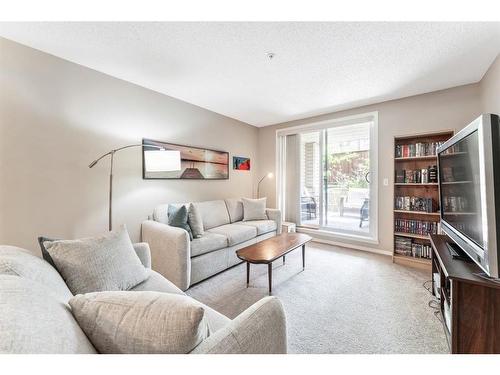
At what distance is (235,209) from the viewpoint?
3633mm

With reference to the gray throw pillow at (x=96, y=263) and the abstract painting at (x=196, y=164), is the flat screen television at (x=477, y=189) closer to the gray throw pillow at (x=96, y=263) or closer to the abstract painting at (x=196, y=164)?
the gray throw pillow at (x=96, y=263)

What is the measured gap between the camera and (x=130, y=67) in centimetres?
223

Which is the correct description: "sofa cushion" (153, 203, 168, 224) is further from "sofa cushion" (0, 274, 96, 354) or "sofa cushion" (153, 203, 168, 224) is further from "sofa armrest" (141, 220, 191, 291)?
"sofa cushion" (0, 274, 96, 354)

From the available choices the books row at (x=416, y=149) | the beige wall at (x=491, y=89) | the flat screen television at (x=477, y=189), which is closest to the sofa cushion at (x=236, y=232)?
the flat screen television at (x=477, y=189)

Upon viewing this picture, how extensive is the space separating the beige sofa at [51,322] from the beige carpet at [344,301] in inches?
33.7

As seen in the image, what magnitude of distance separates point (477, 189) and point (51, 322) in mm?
1978

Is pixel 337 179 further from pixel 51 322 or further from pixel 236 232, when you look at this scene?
pixel 51 322

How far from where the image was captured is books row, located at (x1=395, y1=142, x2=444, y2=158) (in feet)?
9.09

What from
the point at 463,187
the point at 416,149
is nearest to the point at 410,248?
the point at 416,149

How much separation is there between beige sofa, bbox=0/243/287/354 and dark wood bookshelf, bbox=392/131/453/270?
2.82 meters

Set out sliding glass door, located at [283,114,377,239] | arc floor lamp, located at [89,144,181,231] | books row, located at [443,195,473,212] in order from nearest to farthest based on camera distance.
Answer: books row, located at [443,195,473,212] → arc floor lamp, located at [89,144,181,231] → sliding glass door, located at [283,114,377,239]

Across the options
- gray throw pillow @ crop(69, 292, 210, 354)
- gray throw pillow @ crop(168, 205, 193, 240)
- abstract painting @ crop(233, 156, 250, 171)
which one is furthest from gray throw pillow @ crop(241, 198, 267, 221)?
gray throw pillow @ crop(69, 292, 210, 354)

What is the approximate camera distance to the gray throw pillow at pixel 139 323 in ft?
2.02
